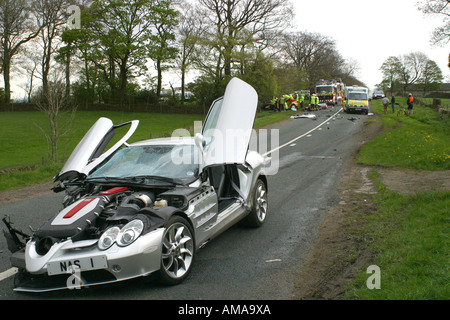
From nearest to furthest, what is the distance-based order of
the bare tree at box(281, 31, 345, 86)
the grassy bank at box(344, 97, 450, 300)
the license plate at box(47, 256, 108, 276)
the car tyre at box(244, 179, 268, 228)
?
the license plate at box(47, 256, 108, 276)
the grassy bank at box(344, 97, 450, 300)
the car tyre at box(244, 179, 268, 228)
the bare tree at box(281, 31, 345, 86)

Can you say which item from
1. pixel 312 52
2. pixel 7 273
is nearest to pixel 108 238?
pixel 7 273

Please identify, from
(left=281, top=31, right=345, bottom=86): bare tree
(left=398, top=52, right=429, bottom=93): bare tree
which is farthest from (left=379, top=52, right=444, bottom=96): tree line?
(left=281, top=31, right=345, bottom=86): bare tree

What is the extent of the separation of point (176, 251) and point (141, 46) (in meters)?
50.9

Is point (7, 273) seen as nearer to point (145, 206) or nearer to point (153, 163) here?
point (145, 206)

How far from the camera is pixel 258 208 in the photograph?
648cm

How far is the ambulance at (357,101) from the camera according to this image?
3641 cm

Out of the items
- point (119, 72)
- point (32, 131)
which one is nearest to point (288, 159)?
point (32, 131)

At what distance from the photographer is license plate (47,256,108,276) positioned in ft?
12.3

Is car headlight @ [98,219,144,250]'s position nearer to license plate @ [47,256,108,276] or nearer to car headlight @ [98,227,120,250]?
car headlight @ [98,227,120,250]

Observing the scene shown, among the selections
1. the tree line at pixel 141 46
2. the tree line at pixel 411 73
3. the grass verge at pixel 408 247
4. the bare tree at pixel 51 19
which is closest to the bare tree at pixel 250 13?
the tree line at pixel 141 46

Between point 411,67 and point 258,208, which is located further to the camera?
point 411,67

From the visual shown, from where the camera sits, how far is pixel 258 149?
1714 cm

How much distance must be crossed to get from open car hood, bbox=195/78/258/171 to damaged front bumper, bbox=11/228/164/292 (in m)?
1.45

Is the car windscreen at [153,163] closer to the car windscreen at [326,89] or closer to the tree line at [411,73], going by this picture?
the car windscreen at [326,89]
